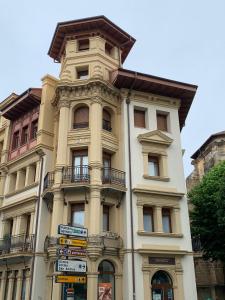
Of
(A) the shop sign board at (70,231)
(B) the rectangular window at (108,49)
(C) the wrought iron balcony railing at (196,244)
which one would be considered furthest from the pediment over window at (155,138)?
(A) the shop sign board at (70,231)

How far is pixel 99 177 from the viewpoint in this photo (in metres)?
21.6

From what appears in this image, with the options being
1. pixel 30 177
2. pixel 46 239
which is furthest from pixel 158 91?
pixel 46 239

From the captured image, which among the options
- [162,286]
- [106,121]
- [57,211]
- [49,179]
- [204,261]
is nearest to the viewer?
[162,286]

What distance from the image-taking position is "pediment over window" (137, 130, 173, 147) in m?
24.0

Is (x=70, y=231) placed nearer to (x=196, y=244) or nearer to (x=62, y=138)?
(x=62, y=138)

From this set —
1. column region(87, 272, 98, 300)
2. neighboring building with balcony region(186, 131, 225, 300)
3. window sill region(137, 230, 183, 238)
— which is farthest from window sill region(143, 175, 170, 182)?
column region(87, 272, 98, 300)

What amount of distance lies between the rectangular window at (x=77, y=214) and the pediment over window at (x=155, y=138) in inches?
237

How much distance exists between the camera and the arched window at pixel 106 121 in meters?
24.4

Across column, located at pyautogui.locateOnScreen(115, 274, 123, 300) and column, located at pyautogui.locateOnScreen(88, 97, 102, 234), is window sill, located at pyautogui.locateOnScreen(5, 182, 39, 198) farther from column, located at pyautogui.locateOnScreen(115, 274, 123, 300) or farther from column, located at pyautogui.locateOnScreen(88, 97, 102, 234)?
column, located at pyautogui.locateOnScreen(115, 274, 123, 300)

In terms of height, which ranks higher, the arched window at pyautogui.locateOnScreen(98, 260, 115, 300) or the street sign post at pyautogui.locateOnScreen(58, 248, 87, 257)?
the street sign post at pyautogui.locateOnScreen(58, 248, 87, 257)

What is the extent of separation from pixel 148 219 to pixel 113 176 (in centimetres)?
349

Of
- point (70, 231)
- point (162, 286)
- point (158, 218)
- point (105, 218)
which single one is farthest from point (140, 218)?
point (70, 231)

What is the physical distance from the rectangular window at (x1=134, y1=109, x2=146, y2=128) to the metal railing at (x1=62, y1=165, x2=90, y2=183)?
520 cm

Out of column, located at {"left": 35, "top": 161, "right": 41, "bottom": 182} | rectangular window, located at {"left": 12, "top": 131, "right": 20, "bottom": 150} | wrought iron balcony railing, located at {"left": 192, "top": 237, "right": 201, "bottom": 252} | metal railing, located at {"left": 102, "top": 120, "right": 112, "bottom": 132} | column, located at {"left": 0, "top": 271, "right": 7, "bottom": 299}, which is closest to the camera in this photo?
column, located at {"left": 0, "top": 271, "right": 7, "bottom": 299}
